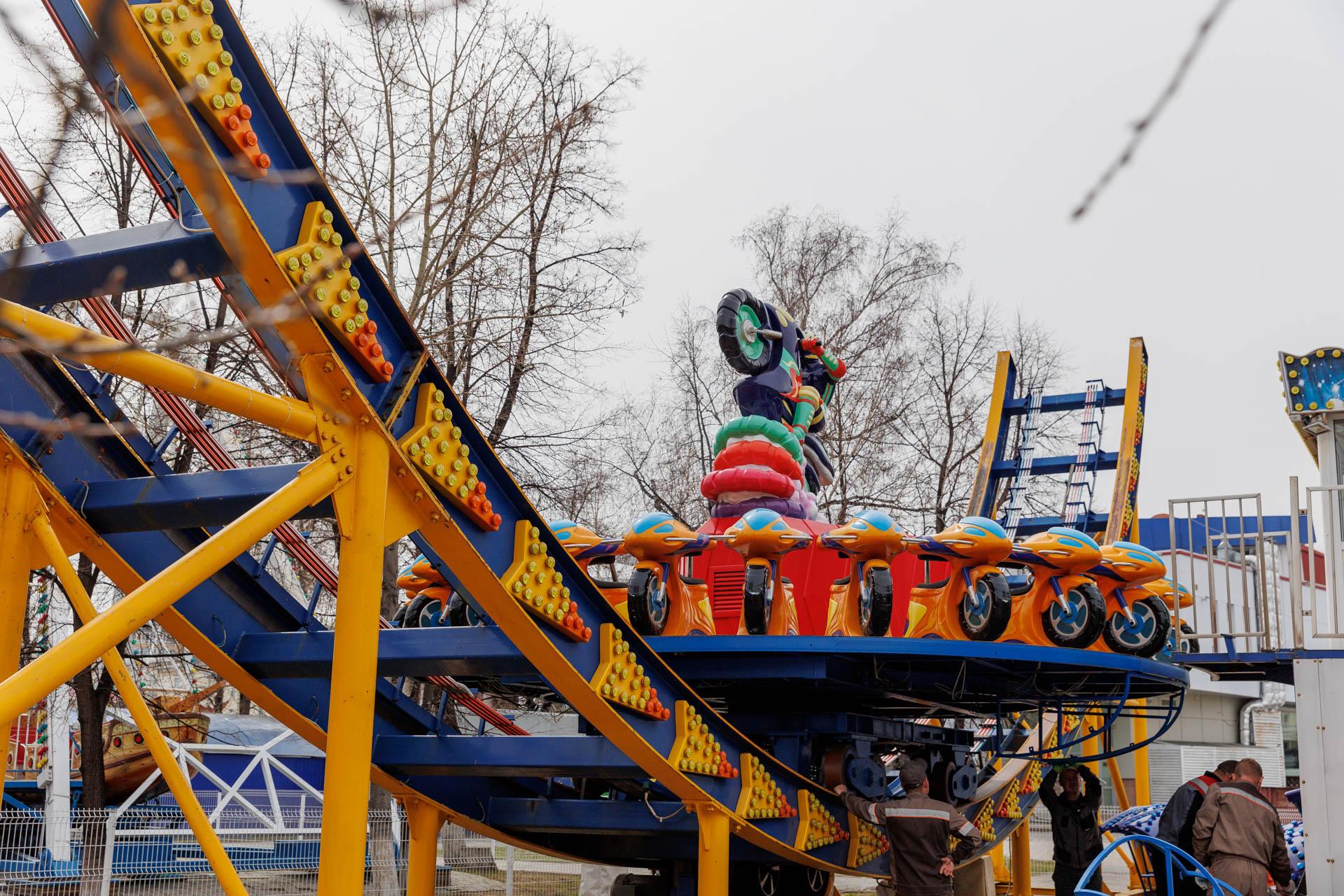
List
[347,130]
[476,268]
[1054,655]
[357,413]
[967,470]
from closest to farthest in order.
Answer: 1. [357,413]
2. [1054,655]
3. [347,130]
4. [476,268]
5. [967,470]

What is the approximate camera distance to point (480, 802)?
921cm

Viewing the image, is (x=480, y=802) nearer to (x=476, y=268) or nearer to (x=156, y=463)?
(x=156, y=463)

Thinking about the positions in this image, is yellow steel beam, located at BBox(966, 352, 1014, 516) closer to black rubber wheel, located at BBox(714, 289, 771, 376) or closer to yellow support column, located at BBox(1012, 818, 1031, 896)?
yellow support column, located at BBox(1012, 818, 1031, 896)

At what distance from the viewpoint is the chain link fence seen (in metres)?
11.4

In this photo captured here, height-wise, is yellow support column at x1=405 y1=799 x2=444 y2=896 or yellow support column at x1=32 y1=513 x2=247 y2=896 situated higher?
yellow support column at x1=32 y1=513 x2=247 y2=896

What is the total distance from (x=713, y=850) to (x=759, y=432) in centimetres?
343

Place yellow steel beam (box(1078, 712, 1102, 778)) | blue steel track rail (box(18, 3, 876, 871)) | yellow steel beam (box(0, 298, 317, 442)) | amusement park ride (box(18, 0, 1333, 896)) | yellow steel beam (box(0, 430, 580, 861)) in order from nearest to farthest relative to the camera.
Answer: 1. yellow steel beam (box(0, 298, 317, 442))
2. amusement park ride (box(18, 0, 1333, 896))
3. blue steel track rail (box(18, 3, 876, 871))
4. yellow steel beam (box(0, 430, 580, 861))
5. yellow steel beam (box(1078, 712, 1102, 778))

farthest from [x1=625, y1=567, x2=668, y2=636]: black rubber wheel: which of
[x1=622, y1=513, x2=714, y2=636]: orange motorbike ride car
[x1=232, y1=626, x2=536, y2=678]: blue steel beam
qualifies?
[x1=232, y1=626, x2=536, y2=678]: blue steel beam

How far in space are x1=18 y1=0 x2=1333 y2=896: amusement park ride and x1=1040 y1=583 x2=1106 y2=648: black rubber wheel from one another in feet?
0.05

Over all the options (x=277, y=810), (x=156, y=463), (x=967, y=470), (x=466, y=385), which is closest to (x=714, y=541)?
(x=156, y=463)

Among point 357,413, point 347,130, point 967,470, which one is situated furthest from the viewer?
point 967,470

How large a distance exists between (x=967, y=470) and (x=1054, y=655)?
57.6 ft

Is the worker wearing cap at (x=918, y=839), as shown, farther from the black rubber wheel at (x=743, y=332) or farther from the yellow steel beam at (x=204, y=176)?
the yellow steel beam at (x=204, y=176)

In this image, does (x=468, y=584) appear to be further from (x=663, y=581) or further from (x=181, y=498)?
(x=663, y=581)
